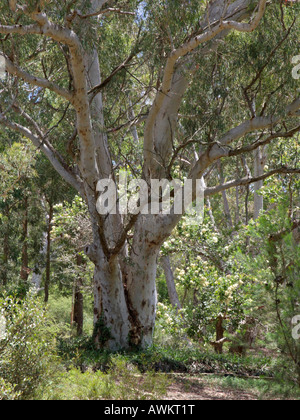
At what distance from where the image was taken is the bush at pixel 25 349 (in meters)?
4.74

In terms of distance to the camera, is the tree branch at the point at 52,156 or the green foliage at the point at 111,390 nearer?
the green foliage at the point at 111,390

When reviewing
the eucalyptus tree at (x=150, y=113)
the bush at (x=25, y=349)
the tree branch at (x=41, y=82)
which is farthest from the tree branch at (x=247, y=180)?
the bush at (x=25, y=349)

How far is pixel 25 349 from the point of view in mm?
4836

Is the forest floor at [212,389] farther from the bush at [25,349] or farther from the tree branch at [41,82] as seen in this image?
the tree branch at [41,82]

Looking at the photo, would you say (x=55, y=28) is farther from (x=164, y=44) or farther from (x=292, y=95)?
(x=292, y=95)

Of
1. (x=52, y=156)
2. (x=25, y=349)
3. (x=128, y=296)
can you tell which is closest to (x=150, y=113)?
(x=52, y=156)

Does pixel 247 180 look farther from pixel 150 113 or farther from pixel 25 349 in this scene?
pixel 25 349

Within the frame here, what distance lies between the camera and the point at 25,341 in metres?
4.88

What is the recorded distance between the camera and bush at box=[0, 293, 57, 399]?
4.74 metres

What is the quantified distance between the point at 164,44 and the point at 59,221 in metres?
6.02

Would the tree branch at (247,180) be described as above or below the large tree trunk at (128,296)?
above

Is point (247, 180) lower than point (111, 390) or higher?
higher

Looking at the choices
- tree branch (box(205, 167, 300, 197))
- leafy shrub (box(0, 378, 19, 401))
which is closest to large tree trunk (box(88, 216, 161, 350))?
tree branch (box(205, 167, 300, 197))
